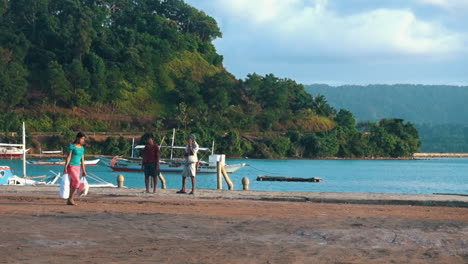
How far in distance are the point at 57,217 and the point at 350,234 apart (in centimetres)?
638

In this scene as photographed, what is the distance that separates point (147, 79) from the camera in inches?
5157

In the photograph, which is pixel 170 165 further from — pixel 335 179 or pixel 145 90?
pixel 145 90

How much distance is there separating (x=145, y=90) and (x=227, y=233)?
381ft

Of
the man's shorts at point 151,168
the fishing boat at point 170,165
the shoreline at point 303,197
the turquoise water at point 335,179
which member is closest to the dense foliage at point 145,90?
the turquoise water at point 335,179

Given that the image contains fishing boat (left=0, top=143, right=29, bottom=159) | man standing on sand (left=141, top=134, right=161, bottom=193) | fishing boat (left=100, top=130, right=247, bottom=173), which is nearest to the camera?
man standing on sand (left=141, top=134, right=161, bottom=193)

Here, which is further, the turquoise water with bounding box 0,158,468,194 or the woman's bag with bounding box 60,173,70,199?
the turquoise water with bounding box 0,158,468,194

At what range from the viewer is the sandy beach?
11359 mm

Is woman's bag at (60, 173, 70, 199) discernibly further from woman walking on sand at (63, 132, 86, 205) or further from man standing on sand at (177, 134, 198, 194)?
man standing on sand at (177, 134, 198, 194)

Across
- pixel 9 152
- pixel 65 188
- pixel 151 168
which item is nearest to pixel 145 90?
pixel 9 152

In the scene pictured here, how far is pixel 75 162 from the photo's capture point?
18.9m

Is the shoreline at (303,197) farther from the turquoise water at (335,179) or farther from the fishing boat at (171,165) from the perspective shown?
the fishing boat at (171,165)

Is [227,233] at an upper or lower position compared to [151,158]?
lower

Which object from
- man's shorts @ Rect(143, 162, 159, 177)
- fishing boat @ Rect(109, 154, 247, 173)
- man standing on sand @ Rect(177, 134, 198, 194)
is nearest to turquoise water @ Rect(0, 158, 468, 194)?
fishing boat @ Rect(109, 154, 247, 173)

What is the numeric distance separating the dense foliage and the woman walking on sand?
299ft
